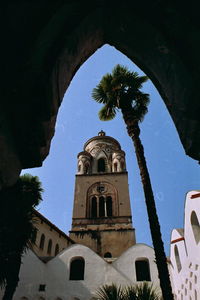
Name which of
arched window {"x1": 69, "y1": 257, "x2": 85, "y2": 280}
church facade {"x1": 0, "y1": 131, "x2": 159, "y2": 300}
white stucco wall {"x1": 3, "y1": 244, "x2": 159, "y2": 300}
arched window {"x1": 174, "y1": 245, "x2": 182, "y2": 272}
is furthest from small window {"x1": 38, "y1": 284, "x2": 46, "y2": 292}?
arched window {"x1": 174, "y1": 245, "x2": 182, "y2": 272}

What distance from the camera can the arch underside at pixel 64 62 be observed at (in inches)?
68.0

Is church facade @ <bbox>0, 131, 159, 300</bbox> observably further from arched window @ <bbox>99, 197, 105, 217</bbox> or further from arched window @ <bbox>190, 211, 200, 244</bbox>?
arched window @ <bbox>190, 211, 200, 244</bbox>

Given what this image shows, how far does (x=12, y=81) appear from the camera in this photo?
1.67 meters

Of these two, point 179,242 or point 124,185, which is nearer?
point 179,242

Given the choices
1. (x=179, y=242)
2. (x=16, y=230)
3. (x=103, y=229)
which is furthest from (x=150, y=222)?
(x=103, y=229)

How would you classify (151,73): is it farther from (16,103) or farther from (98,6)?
(16,103)

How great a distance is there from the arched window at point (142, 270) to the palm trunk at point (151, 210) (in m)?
9.03

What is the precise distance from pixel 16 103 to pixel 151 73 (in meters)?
1.70

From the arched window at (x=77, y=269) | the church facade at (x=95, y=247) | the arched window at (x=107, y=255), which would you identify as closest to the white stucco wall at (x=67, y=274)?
the church facade at (x=95, y=247)

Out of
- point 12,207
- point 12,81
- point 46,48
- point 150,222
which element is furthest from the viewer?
point 12,207

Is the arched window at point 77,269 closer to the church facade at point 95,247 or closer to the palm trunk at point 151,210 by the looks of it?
the church facade at point 95,247

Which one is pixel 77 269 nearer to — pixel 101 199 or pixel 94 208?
pixel 94 208

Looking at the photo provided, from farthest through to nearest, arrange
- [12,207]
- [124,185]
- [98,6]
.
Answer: [124,185] → [12,207] → [98,6]

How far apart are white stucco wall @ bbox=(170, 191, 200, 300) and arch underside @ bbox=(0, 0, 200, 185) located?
8041 mm
